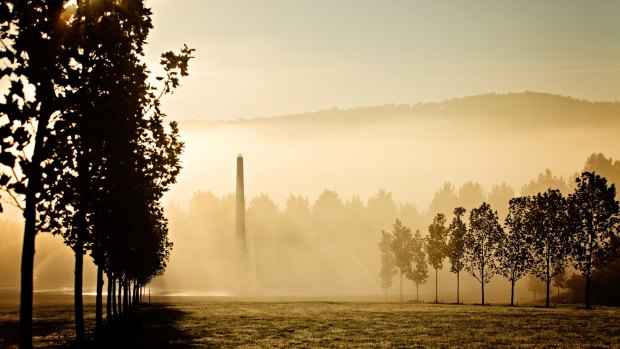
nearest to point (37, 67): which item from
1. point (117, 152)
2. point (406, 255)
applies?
point (117, 152)

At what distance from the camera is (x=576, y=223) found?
8550 cm

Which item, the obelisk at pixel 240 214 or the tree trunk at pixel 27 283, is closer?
the tree trunk at pixel 27 283

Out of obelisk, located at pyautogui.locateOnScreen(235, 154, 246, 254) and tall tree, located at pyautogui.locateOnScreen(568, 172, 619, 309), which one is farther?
obelisk, located at pyautogui.locateOnScreen(235, 154, 246, 254)

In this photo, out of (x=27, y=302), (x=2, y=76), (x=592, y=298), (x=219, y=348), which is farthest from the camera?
(x=592, y=298)

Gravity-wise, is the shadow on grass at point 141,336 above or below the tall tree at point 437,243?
below

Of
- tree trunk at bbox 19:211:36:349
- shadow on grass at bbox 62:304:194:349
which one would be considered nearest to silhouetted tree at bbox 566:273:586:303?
shadow on grass at bbox 62:304:194:349

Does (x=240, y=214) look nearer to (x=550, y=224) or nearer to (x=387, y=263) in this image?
(x=387, y=263)

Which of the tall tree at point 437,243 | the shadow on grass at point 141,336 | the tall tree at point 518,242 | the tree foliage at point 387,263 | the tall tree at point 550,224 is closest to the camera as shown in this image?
the shadow on grass at point 141,336

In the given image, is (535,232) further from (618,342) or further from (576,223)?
(618,342)

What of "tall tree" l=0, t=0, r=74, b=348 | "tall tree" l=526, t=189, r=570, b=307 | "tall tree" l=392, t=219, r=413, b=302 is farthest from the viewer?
"tall tree" l=392, t=219, r=413, b=302

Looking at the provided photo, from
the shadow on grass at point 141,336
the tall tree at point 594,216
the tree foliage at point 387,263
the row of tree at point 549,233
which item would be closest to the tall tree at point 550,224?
the row of tree at point 549,233

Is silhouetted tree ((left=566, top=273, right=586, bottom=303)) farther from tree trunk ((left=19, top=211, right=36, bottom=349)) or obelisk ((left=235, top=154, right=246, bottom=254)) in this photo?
tree trunk ((left=19, top=211, right=36, bottom=349))

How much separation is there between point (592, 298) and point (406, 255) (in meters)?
38.5

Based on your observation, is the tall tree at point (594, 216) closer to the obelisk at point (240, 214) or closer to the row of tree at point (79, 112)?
the row of tree at point (79, 112)
